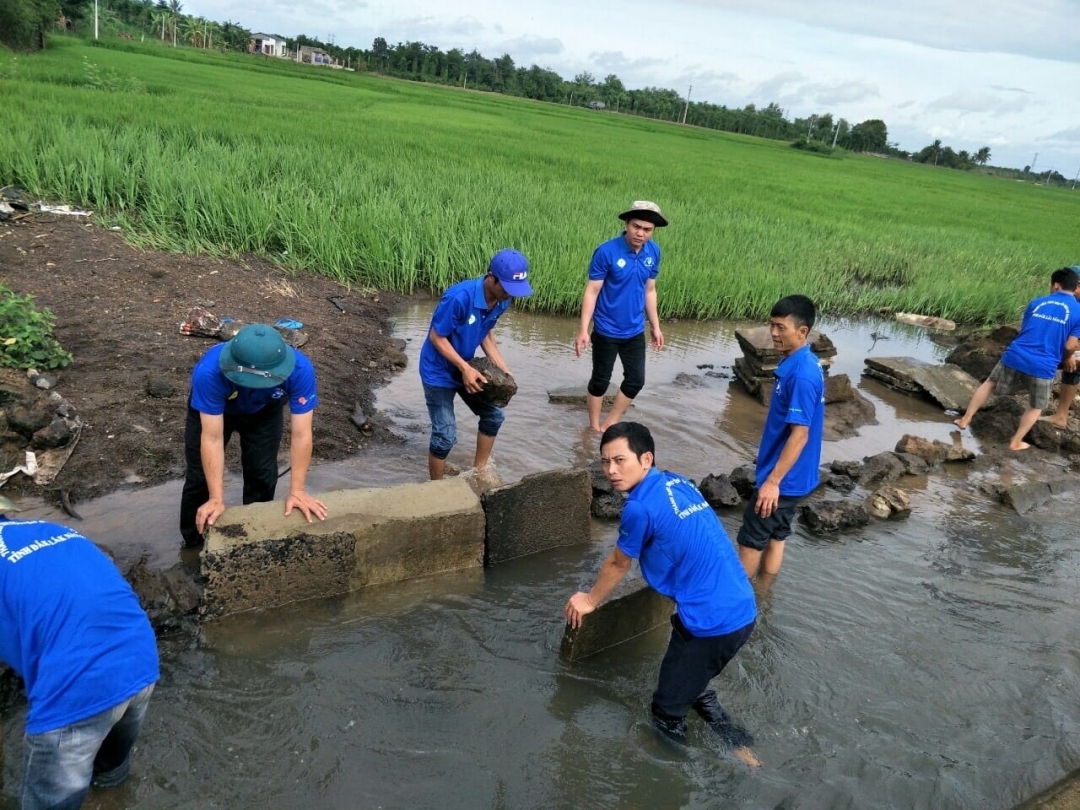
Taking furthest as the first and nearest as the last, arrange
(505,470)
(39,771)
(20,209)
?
(20,209) → (505,470) → (39,771)

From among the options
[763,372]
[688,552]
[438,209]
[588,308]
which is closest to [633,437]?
[688,552]

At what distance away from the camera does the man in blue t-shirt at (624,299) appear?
5.33 metres

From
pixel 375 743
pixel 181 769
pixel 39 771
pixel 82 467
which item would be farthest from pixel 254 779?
pixel 82 467

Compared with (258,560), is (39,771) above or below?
above

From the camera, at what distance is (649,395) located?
7289 mm

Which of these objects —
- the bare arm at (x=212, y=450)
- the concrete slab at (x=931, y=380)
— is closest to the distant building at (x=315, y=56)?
the concrete slab at (x=931, y=380)

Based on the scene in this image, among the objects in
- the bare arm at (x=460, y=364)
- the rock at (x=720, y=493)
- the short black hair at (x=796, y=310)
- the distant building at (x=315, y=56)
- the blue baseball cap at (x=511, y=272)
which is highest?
the distant building at (x=315, y=56)

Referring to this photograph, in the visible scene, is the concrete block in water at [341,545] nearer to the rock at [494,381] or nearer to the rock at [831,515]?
the rock at [494,381]

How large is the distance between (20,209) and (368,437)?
18.2 feet

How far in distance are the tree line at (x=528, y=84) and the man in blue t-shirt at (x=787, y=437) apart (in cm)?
7276

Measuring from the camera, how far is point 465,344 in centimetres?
432

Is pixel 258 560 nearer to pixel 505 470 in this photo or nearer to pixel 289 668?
pixel 289 668

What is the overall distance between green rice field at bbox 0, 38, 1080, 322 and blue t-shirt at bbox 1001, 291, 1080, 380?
3.91 m

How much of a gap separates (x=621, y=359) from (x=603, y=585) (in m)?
3.02
